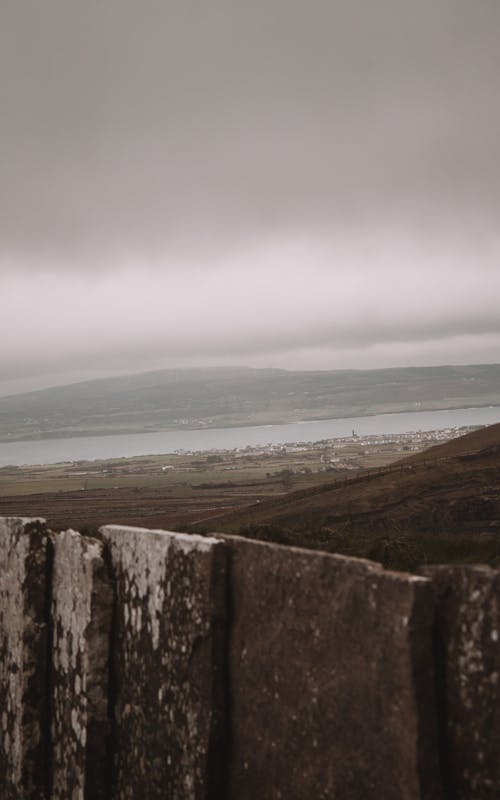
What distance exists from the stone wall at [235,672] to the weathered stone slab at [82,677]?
2cm

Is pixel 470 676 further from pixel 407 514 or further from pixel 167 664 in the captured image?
pixel 407 514

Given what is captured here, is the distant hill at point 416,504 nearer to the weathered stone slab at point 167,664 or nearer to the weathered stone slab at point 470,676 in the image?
the weathered stone slab at point 167,664

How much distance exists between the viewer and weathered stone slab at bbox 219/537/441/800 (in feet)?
12.7

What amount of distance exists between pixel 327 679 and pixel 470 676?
3.08ft

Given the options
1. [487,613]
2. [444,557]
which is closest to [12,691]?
[487,613]

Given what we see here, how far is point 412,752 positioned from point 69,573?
3360mm

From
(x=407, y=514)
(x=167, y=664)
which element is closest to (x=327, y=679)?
(x=167, y=664)

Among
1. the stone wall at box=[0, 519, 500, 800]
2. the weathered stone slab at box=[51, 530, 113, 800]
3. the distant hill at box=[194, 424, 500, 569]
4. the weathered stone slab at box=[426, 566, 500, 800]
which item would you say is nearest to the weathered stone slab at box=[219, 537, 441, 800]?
the stone wall at box=[0, 519, 500, 800]

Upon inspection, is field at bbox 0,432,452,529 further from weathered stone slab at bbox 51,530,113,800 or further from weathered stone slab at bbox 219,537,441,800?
weathered stone slab at bbox 219,537,441,800

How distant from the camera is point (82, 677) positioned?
5.68m

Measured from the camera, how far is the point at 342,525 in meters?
22.2

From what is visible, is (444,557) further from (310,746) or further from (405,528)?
(405,528)

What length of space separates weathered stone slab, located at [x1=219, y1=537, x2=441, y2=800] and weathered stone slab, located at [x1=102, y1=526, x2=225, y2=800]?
0.53 feet

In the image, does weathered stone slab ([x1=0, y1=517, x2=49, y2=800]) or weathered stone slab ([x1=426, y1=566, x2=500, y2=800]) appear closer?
weathered stone slab ([x1=426, y1=566, x2=500, y2=800])
